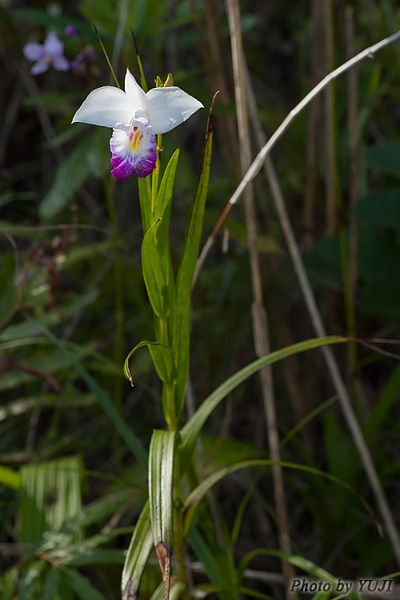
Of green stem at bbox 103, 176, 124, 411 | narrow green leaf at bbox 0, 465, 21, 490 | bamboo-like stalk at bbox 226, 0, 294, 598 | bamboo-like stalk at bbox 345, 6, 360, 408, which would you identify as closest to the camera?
bamboo-like stalk at bbox 226, 0, 294, 598

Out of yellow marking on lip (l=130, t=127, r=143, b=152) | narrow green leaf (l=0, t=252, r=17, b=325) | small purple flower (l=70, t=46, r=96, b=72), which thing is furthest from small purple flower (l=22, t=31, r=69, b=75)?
yellow marking on lip (l=130, t=127, r=143, b=152)

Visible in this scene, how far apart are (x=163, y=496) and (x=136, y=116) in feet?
1.44

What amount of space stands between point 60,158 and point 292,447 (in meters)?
1.44

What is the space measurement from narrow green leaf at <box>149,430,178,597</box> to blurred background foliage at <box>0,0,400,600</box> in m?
0.23

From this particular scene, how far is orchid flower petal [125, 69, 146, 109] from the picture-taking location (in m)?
0.70

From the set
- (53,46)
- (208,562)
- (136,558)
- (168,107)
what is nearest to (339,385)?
(208,562)

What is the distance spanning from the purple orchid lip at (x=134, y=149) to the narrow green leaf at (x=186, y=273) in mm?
73

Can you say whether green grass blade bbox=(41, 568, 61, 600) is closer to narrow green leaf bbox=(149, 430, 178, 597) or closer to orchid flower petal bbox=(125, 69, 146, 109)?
narrow green leaf bbox=(149, 430, 178, 597)

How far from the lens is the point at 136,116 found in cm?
71

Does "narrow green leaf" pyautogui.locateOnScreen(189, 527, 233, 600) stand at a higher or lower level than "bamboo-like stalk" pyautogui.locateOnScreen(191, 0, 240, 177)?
lower

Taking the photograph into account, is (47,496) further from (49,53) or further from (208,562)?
(49,53)

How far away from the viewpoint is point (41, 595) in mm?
1035

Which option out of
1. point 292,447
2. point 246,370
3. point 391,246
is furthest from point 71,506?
point 391,246

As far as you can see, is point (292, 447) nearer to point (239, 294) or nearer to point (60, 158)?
point (239, 294)
